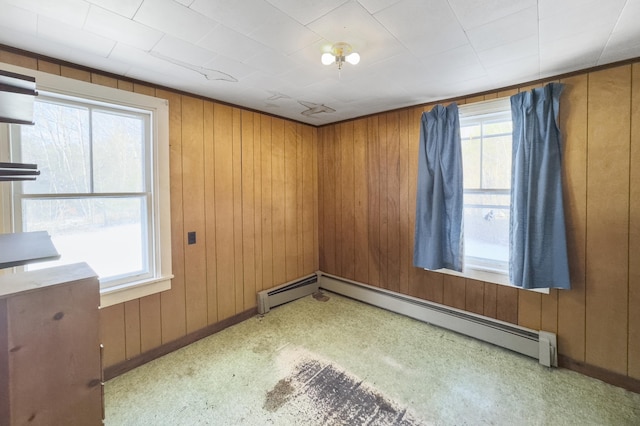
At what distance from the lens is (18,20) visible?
1459mm

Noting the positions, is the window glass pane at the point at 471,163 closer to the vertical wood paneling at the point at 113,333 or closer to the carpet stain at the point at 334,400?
the carpet stain at the point at 334,400

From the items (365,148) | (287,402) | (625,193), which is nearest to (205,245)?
(287,402)

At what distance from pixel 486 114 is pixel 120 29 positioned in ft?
9.23

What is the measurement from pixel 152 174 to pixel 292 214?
1711 mm

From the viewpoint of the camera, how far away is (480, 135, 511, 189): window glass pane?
2.49 m

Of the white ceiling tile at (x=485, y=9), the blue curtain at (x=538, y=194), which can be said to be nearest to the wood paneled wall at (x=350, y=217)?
the blue curtain at (x=538, y=194)

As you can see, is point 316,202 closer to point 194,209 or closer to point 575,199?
point 194,209

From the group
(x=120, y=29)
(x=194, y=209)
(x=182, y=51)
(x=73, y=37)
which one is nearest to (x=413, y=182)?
(x=194, y=209)

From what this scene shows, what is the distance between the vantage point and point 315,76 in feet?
7.24

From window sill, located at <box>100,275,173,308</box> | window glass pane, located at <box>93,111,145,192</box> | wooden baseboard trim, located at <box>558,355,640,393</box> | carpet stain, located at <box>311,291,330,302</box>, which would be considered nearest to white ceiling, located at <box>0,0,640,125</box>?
window glass pane, located at <box>93,111,145,192</box>

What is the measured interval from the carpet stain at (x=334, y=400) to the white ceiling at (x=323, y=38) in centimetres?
232

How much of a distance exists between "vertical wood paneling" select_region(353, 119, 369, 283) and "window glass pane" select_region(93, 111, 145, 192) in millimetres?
2297

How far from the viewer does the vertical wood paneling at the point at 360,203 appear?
3.47m

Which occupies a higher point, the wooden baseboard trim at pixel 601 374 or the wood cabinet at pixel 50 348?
the wood cabinet at pixel 50 348
